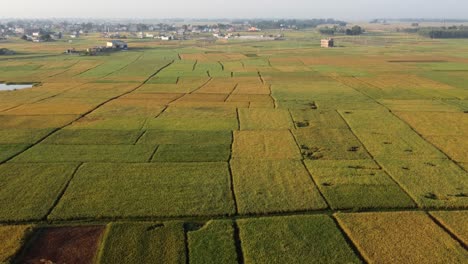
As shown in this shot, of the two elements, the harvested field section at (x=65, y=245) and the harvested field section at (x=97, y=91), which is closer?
the harvested field section at (x=65, y=245)

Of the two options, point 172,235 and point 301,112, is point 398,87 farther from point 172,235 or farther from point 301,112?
point 172,235

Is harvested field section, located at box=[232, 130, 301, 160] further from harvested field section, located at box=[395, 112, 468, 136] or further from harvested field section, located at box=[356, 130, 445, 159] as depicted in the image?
harvested field section, located at box=[395, 112, 468, 136]

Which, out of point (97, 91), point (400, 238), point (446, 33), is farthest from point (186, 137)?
point (446, 33)

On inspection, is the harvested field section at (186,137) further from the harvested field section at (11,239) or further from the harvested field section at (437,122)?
the harvested field section at (437,122)

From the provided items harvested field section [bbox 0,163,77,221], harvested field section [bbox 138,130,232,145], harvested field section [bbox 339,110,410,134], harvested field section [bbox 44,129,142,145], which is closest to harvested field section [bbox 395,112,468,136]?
harvested field section [bbox 339,110,410,134]

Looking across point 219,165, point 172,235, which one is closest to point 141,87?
point 219,165

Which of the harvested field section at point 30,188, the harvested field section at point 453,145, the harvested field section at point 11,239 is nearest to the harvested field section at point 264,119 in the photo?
the harvested field section at point 453,145
